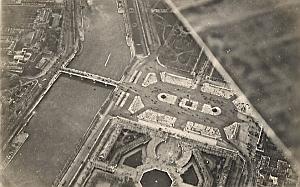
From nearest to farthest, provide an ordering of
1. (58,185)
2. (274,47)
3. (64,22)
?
1. (58,185)
2. (274,47)
3. (64,22)

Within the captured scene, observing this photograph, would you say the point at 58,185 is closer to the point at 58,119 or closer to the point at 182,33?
the point at 58,119

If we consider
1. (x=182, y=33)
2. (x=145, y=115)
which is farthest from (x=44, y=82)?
(x=182, y=33)

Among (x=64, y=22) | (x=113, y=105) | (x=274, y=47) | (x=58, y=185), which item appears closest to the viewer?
(x=58, y=185)

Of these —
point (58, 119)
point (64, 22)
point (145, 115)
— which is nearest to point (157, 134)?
point (145, 115)

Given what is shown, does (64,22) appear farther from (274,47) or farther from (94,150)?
(274,47)

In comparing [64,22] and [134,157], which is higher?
[64,22]

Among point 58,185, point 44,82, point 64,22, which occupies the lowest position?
point 58,185

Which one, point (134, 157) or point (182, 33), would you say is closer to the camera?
point (134, 157)
